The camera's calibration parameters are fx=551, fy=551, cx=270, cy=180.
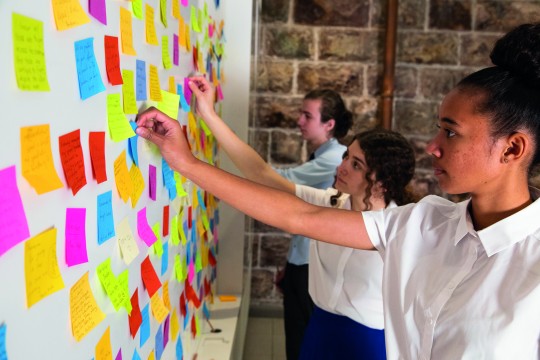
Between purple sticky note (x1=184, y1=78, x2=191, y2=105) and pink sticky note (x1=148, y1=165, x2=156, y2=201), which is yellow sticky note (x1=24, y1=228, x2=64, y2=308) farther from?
purple sticky note (x1=184, y1=78, x2=191, y2=105)

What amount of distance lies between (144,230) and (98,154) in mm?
311

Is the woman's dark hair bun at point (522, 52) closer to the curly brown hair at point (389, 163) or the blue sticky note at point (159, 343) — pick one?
the curly brown hair at point (389, 163)

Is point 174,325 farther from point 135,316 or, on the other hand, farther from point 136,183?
point 136,183

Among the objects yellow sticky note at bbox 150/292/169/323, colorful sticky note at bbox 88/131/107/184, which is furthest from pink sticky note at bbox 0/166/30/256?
yellow sticky note at bbox 150/292/169/323

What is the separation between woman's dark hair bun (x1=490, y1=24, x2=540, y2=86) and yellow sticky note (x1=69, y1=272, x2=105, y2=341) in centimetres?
88

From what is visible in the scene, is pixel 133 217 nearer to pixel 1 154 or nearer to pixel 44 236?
pixel 44 236

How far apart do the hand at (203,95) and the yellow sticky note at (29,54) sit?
0.93m

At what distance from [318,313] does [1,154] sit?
1.48 meters

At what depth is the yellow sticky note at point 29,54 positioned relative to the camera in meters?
0.52

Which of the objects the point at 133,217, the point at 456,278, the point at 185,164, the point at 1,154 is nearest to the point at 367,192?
the point at 456,278

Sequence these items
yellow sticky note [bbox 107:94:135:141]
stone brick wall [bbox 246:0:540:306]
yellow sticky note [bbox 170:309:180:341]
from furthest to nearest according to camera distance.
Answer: stone brick wall [bbox 246:0:540:306], yellow sticky note [bbox 170:309:180:341], yellow sticky note [bbox 107:94:135:141]

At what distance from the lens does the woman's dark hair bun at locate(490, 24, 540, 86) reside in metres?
1.05

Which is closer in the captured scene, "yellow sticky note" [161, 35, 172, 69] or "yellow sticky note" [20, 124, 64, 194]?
"yellow sticky note" [20, 124, 64, 194]

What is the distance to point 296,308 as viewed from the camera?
8.55 ft
